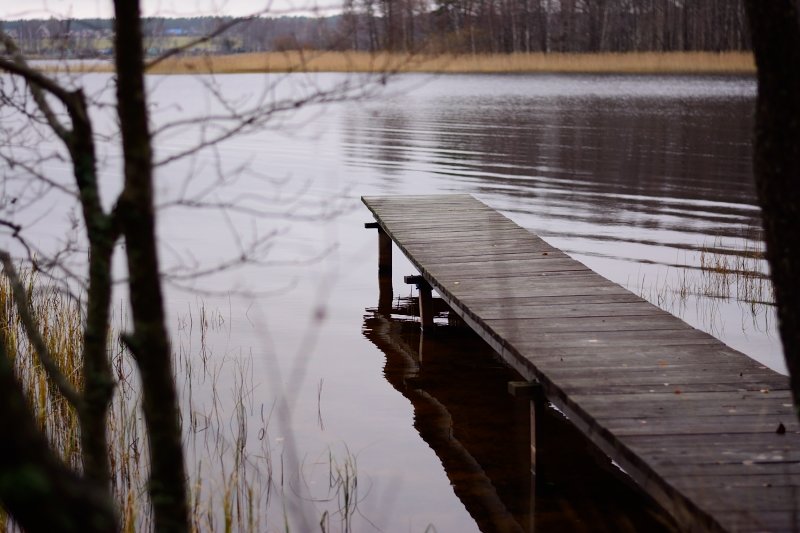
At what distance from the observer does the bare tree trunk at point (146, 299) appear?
5.68 ft

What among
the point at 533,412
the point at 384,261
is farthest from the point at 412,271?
the point at 533,412

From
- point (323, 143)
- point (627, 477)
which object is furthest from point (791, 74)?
point (323, 143)

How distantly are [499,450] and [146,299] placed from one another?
3.64 meters

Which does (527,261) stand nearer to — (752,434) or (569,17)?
(752,434)

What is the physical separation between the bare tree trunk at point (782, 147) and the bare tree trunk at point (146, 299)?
1309 millimetres

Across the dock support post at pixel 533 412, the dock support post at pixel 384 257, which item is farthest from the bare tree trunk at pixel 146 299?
the dock support post at pixel 384 257

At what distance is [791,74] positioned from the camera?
2059 millimetres

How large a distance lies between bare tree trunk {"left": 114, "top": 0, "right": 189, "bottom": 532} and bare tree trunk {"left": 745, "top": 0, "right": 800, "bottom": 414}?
1309 millimetres

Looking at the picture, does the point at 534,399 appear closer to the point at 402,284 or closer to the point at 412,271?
the point at 402,284

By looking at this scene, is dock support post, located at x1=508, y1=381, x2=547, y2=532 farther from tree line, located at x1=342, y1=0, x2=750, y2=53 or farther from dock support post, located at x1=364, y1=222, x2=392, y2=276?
tree line, located at x1=342, y1=0, x2=750, y2=53

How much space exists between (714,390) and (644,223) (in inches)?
336

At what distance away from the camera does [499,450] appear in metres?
5.12

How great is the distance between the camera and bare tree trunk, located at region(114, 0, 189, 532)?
1.73m

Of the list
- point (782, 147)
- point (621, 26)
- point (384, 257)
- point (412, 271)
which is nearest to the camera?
point (782, 147)
